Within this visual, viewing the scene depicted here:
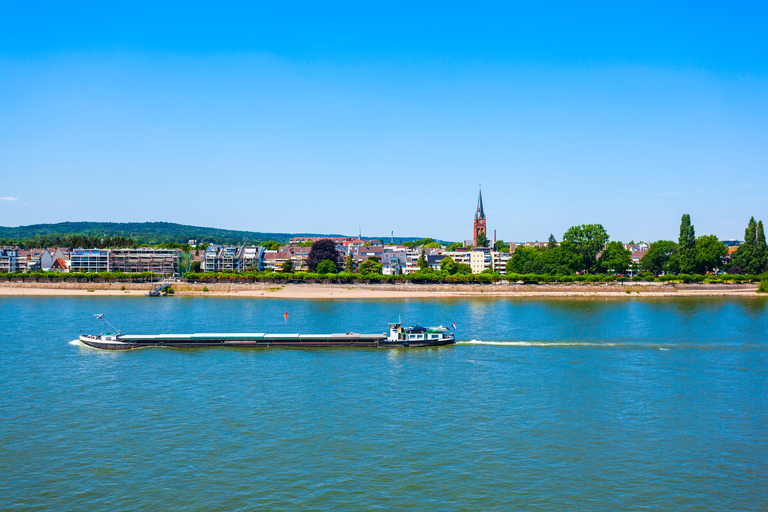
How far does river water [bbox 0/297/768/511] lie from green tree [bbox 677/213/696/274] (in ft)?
238

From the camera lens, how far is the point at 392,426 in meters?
25.0

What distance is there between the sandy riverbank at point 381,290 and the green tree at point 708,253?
12.6 meters

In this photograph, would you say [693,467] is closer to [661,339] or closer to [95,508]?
[95,508]

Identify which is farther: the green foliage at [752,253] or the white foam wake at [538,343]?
the green foliage at [752,253]

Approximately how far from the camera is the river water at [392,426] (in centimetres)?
1906

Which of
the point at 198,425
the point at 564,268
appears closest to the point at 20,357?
the point at 198,425

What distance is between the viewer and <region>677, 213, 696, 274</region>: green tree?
114062mm

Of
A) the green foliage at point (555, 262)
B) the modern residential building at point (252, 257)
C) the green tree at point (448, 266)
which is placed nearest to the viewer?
the green foliage at point (555, 262)

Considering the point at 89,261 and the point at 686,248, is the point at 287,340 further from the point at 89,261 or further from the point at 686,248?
the point at 89,261

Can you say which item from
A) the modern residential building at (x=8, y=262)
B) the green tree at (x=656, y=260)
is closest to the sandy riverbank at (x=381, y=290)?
the green tree at (x=656, y=260)

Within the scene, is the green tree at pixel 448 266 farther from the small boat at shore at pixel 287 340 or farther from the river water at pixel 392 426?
the small boat at shore at pixel 287 340

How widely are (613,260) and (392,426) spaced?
107807 millimetres

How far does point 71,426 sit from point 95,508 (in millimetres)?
8091

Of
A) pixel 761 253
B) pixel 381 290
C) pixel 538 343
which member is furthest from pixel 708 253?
pixel 538 343
